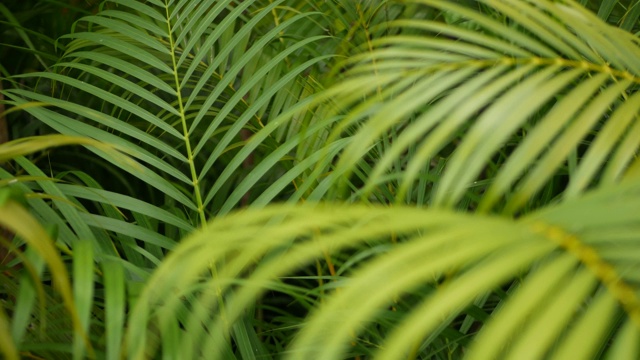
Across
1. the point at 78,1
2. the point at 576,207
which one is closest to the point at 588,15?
the point at 576,207

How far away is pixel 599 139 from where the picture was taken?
1.24ft

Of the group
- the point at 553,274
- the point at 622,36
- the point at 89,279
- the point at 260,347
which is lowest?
the point at 260,347

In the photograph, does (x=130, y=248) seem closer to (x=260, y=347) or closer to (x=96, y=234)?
(x=96, y=234)

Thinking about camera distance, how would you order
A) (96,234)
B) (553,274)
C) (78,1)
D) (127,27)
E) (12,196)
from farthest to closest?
(78,1)
(127,27)
(96,234)
(12,196)
(553,274)

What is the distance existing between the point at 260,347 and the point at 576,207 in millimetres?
415

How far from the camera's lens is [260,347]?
2.26 ft

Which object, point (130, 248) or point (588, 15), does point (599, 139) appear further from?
point (130, 248)

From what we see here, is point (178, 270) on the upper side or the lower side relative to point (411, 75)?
lower

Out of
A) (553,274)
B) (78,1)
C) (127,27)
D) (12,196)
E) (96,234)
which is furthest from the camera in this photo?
(78,1)

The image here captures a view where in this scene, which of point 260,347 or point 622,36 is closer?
point 622,36

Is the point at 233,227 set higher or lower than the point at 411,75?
lower

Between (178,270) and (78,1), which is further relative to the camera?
(78,1)

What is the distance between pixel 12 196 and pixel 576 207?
310mm

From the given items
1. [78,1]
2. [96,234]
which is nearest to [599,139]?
[96,234]
